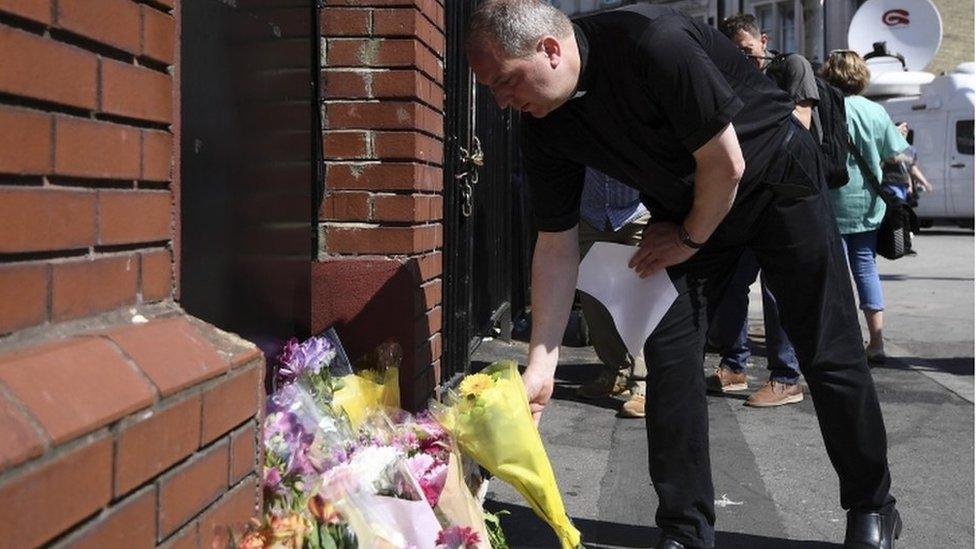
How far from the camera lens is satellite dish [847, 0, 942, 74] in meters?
20.8

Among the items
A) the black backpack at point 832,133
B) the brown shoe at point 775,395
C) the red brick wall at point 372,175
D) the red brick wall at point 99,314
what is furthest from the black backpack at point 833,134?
the red brick wall at point 99,314

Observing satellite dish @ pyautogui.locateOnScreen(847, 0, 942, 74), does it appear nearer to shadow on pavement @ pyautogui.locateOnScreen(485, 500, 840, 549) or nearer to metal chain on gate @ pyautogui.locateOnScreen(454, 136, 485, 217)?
metal chain on gate @ pyautogui.locateOnScreen(454, 136, 485, 217)

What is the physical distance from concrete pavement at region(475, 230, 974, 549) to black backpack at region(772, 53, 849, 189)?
1.19 metres

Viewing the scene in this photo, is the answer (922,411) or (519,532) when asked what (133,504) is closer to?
(519,532)

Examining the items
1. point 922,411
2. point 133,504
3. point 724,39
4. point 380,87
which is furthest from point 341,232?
point 922,411

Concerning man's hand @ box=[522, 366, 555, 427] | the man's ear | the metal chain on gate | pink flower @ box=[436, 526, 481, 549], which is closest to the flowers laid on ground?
pink flower @ box=[436, 526, 481, 549]

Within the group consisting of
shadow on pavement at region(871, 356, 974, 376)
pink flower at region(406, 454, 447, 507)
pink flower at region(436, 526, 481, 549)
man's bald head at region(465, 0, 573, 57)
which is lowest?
shadow on pavement at region(871, 356, 974, 376)

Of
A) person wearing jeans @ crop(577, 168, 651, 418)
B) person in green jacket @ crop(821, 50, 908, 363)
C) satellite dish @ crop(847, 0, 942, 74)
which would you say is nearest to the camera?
person wearing jeans @ crop(577, 168, 651, 418)

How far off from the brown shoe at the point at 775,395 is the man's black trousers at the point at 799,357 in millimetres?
2238

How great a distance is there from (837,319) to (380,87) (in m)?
1.67

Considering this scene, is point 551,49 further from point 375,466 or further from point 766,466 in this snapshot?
point 766,466

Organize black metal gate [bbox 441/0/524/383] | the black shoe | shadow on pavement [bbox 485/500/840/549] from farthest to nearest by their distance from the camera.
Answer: black metal gate [bbox 441/0/524/383] → shadow on pavement [bbox 485/500/840/549] → the black shoe

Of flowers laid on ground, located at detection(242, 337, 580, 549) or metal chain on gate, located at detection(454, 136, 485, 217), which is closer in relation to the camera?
flowers laid on ground, located at detection(242, 337, 580, 549)

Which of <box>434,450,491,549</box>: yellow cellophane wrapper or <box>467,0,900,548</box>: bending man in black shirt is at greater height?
<box>467,0,900,548</box>: bending man in black shirt
